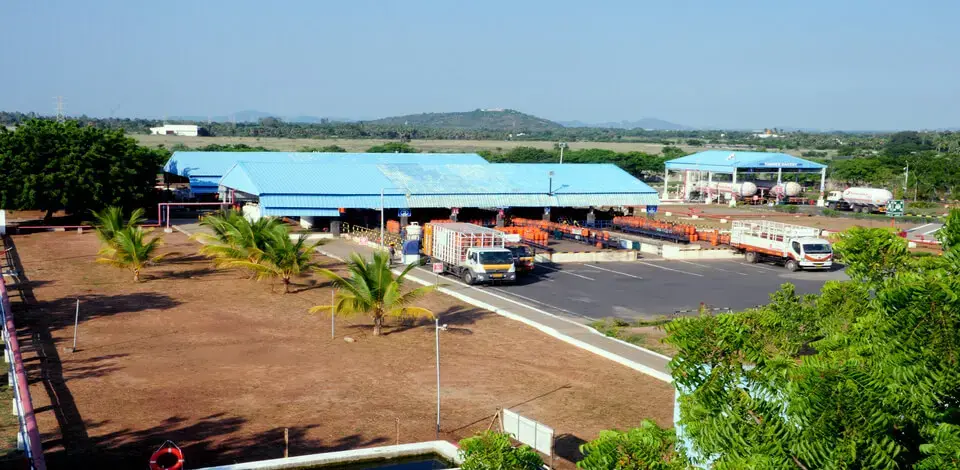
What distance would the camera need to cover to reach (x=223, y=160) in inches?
3017

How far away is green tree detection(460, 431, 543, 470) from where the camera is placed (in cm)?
863

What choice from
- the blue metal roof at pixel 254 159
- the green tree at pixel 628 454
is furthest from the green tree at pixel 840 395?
the blue metal roof at pixel 254 159

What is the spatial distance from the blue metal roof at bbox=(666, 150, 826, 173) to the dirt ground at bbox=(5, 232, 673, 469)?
59.1m

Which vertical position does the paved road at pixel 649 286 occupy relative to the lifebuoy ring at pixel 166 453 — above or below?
below

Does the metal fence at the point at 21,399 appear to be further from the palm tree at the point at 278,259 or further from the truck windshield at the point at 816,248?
the truck windshield at the point at 816,248

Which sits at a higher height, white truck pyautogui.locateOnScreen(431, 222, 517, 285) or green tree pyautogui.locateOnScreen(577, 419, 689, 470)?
green tree pyautogui.locateOnScreen(577, 419, 689, 470)

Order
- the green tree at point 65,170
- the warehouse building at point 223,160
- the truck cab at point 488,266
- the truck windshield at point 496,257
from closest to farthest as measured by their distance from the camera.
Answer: the truck cab at point 488,266, the truck windshield at point 496,257, the green tree at point 65,170, the warehouse building at point 223,160

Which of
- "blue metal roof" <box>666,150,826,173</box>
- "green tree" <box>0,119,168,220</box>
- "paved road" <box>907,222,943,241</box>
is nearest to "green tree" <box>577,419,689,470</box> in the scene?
"paved road" <box>907,222,943,241</box>

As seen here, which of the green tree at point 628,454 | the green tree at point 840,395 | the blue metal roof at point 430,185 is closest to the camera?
the green tree at point 840,395

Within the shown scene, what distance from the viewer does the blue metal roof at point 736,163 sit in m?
85.6

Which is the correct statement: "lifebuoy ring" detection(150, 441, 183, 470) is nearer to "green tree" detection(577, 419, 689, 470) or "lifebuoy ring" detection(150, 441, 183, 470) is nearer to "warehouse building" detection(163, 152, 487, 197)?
"green tree" detection(577, 419, 689, 470)

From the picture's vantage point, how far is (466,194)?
56938 millimetres

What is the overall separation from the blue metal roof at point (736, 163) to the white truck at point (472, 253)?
168 ft

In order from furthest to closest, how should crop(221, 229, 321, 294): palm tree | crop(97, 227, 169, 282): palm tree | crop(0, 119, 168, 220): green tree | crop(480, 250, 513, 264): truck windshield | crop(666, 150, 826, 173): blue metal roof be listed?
crop(666, 150, 826, 173): blue metal roof, crop(0, 119, 168, 220): green tree, crop(480, 250, 513, 264): truck windshield, crop(97, 227, 169, 282): palm tree, crop(221, 229, 321, 294): palm tree
